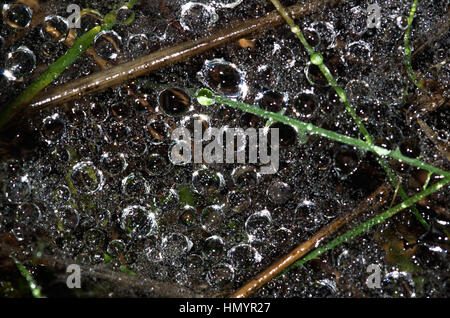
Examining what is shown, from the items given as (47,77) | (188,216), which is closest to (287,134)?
(188,216)

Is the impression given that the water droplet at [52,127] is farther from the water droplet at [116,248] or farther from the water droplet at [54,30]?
the water droplet at [116,248]

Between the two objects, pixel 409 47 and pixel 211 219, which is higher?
pixel 409 47

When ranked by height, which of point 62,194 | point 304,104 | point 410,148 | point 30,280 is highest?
point 304,104

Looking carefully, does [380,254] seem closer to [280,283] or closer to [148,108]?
[280,283]

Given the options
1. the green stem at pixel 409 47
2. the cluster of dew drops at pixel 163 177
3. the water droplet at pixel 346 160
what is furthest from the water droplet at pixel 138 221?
the green stem at pixel 409 47

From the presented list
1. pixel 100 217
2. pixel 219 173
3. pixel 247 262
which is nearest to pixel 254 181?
pixel 219 173

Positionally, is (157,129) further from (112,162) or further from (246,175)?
(246,175)
